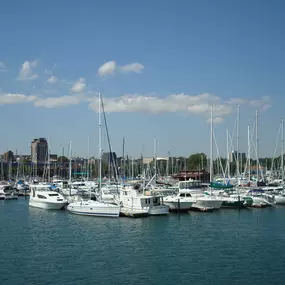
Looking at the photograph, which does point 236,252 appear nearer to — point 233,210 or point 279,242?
point 279,242

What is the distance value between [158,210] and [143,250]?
18.9m

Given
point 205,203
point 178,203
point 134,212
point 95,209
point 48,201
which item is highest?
point 178,203

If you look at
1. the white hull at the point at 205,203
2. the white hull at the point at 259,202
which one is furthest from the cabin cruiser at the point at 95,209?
the white hull at the point at 259,202

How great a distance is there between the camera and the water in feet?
88.4

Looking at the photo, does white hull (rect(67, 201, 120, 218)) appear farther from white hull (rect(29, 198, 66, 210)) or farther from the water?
white hull (rect(29, 198, 66, 210))

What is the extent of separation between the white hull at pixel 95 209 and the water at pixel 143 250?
1.15 m

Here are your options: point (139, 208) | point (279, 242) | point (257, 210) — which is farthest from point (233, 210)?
point (279, 242)

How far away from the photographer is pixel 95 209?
52688 millimetres

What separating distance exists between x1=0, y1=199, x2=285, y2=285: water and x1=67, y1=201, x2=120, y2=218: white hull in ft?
3.76

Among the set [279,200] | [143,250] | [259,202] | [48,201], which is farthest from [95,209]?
[279,200]

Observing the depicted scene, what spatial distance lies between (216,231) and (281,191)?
3332cm

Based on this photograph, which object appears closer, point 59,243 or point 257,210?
point 59,243

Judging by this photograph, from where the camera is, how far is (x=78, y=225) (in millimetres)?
47438

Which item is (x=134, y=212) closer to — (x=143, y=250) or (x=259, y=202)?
(x=143, y=250)
